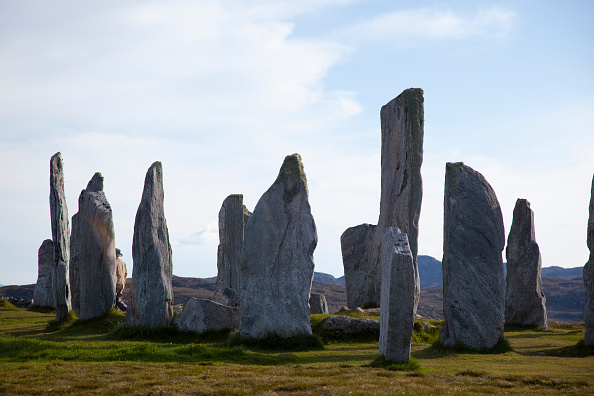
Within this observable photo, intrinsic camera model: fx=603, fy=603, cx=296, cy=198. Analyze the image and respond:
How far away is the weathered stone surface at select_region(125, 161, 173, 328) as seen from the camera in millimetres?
17219

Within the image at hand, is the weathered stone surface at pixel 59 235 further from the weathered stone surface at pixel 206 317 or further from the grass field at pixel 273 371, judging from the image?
the grass field at pixel 273 371

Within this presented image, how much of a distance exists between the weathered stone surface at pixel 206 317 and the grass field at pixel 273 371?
500mm

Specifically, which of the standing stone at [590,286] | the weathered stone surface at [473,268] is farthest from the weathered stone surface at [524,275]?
the weathered stone surface at [473,268]

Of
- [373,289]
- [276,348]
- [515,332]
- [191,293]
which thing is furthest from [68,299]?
[191,293]

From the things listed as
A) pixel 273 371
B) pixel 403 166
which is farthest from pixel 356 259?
pixel 273 371

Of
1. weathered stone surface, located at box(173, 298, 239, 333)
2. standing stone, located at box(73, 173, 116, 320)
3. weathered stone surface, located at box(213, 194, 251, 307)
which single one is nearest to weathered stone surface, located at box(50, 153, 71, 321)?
standing stone, located at box(73, 173, 116, 320)

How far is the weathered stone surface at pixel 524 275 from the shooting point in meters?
21.6

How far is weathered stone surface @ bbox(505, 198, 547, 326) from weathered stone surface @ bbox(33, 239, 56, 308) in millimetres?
20022

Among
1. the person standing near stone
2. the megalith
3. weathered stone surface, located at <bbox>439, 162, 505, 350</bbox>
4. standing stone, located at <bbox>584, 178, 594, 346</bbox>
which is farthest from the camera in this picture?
the person standing near stone

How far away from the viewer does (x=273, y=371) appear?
35.9ft

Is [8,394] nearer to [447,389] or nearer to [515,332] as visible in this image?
[447,389]

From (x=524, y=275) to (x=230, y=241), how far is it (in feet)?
38.9

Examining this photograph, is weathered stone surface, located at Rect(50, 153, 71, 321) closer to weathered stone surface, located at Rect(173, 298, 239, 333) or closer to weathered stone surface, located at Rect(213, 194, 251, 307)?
weathered stone surface, located at Rect(173, 298, 239, 333)

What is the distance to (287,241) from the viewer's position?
1513 centimetres
